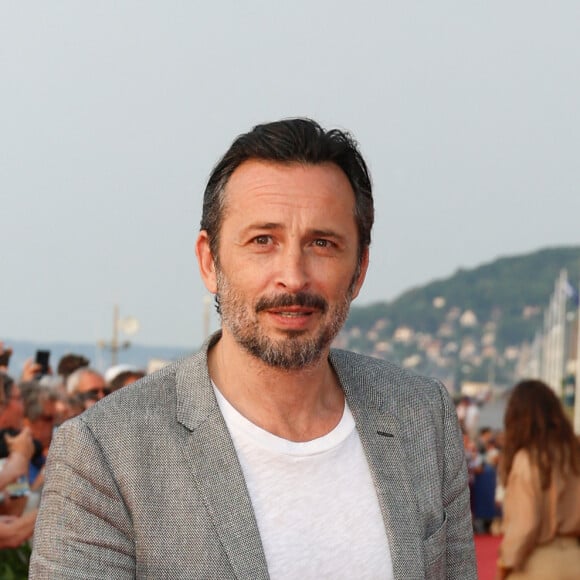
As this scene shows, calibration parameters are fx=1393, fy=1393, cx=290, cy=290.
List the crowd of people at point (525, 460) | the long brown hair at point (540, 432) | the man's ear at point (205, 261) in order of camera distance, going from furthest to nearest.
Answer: the long brown hair at point (540, 432) < the crowd of people at point (525, 460) < the man's ear at point (205, 261)

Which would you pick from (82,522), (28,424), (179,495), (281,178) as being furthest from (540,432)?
(82,522)

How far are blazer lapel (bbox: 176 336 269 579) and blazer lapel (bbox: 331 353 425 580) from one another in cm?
29

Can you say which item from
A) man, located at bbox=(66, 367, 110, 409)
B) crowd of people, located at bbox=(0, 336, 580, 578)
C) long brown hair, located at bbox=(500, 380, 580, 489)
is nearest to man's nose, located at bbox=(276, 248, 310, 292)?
crowd of people, located at bbox=(0, 336, 580, 578)

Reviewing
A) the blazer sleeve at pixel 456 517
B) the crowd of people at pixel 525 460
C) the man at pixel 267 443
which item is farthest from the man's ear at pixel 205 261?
the crowd of people at pixel 525 460

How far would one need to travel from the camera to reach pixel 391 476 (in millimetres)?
2809

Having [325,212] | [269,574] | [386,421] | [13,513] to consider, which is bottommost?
[13,513]

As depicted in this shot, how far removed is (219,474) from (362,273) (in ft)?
1.77

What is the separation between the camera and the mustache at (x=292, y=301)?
103 inches

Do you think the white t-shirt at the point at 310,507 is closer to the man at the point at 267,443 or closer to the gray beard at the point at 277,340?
the man at the point at 267,443

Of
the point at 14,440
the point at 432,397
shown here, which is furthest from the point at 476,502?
the point at 432,397

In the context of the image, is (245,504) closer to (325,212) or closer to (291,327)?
(291,327)

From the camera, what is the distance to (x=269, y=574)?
8.50 feet

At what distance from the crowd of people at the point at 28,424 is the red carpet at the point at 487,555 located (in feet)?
13.7

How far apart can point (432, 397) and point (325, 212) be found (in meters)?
0.55
